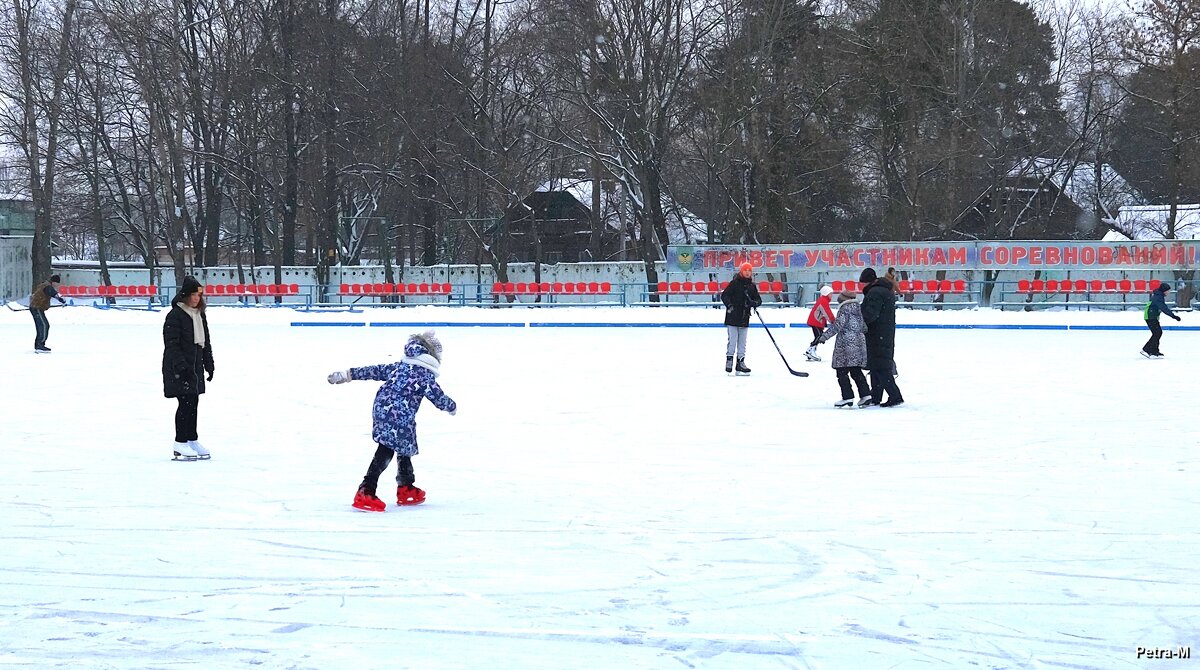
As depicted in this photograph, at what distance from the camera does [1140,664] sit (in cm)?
452

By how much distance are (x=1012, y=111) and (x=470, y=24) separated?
18.2 metres

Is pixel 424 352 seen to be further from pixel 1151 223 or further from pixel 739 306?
pixel 1151 223

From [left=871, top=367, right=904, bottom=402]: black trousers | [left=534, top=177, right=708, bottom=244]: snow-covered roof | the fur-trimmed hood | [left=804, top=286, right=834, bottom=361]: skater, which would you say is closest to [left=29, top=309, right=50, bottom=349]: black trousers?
[left=804, top=286, right=834, bottom=361]: skater

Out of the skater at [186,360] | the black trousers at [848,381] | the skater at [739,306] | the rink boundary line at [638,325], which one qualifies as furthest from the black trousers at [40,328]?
the black trousers at [848,381]

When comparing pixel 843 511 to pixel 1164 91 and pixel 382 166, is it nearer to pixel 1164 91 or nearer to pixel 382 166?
pixel 1164 91

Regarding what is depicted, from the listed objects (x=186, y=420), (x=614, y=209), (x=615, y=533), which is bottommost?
(x=615, y=533)

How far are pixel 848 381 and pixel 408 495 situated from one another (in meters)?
6.50

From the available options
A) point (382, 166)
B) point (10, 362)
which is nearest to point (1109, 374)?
point (10, 362)

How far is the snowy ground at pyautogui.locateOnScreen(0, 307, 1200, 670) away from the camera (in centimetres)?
484

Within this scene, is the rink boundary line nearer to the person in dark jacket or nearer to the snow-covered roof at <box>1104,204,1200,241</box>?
the person in dark jacket

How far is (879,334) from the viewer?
12594 millimetres

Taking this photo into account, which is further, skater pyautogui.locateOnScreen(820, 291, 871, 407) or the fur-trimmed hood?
skater pyautogui.locateOnScreen(820, 291, 871, 407)

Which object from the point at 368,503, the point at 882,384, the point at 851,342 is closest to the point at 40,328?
the point at 851,342

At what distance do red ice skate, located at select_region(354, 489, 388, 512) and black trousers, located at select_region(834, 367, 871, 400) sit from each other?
21.4 feet
